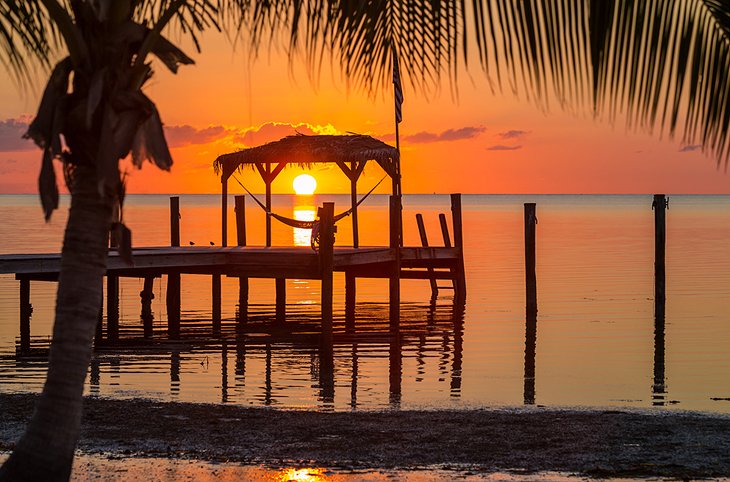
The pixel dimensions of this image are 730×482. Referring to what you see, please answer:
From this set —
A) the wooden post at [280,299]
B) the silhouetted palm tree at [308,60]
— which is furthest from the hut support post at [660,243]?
the silhouetted palm tree at [308,60]

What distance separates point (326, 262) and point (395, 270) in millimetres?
3684

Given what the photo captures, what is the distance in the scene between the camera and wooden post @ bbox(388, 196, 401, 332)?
80.0ft

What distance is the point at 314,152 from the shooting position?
998 inches

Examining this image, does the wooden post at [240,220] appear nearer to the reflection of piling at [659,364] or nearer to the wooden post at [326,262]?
the wooden post at [326,262]

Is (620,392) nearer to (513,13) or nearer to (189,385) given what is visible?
(189,385)

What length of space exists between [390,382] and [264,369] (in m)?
2.57

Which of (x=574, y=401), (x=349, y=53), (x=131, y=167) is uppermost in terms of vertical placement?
(x=349, y=53)

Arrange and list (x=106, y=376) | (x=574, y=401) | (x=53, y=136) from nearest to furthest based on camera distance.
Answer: (x=53, y=136) < (x=574, y=401) < (x=106, y=376)

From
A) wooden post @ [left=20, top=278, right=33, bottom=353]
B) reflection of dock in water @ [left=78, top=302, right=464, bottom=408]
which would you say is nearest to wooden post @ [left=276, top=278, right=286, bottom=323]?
reflection of dock in water @ [left=78, top=302, right=464, bottom=408]

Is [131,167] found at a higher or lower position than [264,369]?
higher

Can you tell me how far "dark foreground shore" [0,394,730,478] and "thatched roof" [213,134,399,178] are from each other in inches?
474

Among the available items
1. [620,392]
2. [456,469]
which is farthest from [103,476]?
[620,392]

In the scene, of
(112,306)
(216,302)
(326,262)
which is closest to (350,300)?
(216,302)

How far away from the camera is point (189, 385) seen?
17.1 metres
